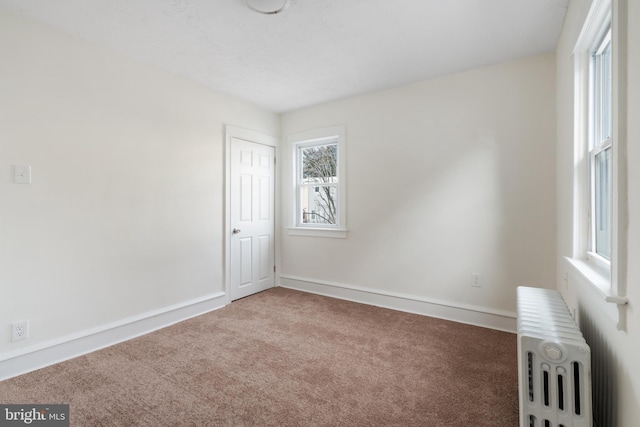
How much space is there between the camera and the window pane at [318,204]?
411 centimetres

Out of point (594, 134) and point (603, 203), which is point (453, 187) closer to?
point (594, 134)

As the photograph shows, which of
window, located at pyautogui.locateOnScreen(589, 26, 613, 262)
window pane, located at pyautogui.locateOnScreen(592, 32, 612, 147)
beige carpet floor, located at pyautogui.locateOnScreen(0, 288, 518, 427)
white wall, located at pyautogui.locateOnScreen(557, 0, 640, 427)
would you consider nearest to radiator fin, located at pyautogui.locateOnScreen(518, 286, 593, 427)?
white wall, located at pyautogui.locateOnScreen(557, 0, 640, 427)

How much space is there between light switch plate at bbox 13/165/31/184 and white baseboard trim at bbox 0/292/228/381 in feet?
3.93

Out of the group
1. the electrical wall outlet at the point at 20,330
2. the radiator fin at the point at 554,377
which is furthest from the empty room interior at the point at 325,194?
the radiator fin at the point at 554,377

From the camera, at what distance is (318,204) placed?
13.9 feet

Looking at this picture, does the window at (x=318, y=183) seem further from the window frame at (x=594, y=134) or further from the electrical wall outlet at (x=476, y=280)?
the window frame at (x=594, y=134)

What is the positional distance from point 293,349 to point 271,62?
2601mm

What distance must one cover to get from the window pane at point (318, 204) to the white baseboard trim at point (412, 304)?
0.85 m

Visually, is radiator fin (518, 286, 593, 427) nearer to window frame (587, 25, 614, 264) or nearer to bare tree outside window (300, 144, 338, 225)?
window frame (587, 25, 614, 264)

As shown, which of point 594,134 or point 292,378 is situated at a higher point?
point 594,134

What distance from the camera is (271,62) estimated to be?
2.84 metres

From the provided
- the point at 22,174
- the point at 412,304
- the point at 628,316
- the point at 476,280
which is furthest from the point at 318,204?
the point at 628,316

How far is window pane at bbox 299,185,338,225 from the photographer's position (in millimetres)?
4111

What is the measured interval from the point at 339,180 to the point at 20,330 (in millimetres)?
3216
